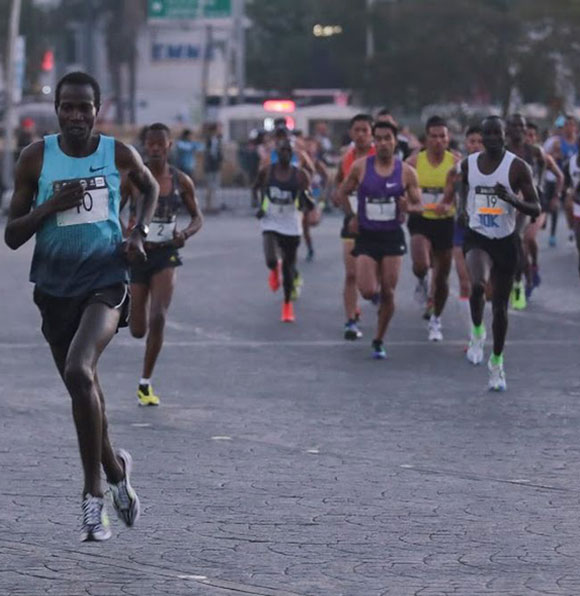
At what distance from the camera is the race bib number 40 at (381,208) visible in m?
15.4

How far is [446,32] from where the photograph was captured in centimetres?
6106

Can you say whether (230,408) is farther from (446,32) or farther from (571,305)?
(446,32)

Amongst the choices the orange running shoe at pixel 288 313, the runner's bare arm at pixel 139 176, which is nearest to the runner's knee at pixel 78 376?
the runner's bare arm at pixel 139 176

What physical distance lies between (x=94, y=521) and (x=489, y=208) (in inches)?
254

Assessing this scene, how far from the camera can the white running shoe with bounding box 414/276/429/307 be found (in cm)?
1782

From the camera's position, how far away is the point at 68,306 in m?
7.96

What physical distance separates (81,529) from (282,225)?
1126 centimetres

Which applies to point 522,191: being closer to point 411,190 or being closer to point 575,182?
point 411,190

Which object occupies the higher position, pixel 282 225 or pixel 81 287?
pixel 81 287

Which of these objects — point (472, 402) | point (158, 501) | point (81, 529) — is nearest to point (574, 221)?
point (472, 402)

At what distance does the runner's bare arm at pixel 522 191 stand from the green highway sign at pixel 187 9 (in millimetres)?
37783

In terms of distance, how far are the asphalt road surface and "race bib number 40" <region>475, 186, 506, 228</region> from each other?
1.08 metres

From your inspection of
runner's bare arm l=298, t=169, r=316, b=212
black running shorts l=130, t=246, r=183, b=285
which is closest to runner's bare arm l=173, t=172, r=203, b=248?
black running shorts l=130, t=246, r=183, b=285

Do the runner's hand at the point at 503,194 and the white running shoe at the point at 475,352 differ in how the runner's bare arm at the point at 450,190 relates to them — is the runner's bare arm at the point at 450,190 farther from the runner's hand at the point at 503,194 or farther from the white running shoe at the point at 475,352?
the runner's hand at the point at 503,194
